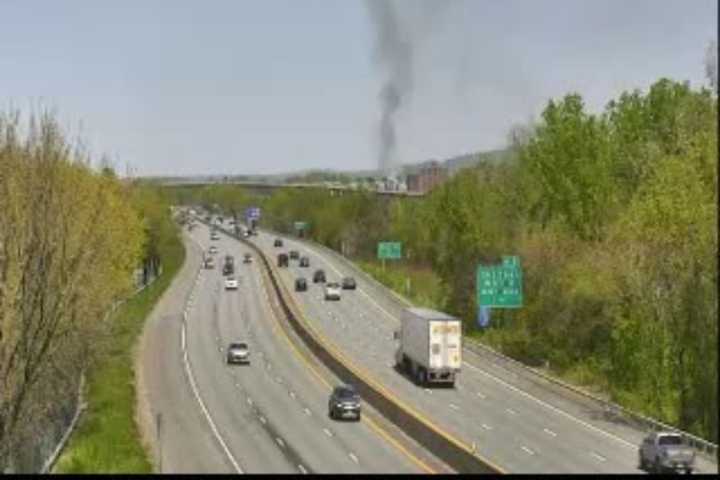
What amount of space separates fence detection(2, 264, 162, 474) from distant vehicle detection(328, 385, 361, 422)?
11.1 meters

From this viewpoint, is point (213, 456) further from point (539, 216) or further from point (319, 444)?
point (539, 216)

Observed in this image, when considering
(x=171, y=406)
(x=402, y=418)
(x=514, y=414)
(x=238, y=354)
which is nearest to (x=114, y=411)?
(x=171, y=406)

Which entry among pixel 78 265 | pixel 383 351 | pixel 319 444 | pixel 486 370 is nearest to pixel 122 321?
pixel 383 351

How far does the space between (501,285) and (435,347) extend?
425 inches

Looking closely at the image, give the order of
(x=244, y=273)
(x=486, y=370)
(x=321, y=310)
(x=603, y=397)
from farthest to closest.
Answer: (x=244, y=273) → (x=321, y=310) → (x=486, y=370) → (x=603, y=397)

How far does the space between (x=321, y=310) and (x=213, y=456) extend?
52.8m

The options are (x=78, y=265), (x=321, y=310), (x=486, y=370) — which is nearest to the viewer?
(x=78, y=265)

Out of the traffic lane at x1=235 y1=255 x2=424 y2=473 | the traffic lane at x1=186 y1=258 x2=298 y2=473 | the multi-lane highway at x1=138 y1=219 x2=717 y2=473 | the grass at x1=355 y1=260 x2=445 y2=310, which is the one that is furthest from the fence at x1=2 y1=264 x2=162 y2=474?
the grass at x1=355 y1=260 x2=445 y2=310

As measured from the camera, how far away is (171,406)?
60.0 metres

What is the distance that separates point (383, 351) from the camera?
3125 inches

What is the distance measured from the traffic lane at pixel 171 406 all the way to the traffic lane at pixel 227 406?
74cm

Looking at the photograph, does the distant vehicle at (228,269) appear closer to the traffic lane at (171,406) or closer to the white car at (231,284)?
the white car at (231,284)

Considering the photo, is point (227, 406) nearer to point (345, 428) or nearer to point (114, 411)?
point (114, 411)

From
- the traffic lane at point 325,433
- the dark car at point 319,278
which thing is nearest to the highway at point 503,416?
the traffic lane at point 325,433
